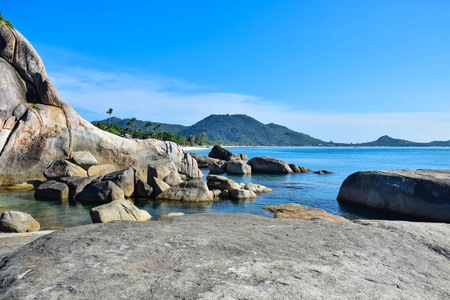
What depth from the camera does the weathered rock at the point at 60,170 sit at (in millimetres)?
21584

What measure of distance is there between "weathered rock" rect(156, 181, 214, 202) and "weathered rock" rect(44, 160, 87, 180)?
6675 mm

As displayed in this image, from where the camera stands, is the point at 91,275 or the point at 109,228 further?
the point at 109,228

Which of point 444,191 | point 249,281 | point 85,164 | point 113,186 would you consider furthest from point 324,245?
point 85,164

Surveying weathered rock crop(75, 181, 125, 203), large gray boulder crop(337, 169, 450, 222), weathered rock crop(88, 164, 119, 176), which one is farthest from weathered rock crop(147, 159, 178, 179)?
large gray boulder crop(337, 169, 450, 222)

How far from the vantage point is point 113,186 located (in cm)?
1820

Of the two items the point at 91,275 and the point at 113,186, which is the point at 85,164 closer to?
the point at 113,186

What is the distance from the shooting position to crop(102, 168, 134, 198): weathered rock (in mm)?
19906

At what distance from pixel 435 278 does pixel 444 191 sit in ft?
38.3

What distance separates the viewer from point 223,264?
359 cm

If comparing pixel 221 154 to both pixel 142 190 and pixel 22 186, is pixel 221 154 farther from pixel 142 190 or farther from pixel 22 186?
pixel 22 186

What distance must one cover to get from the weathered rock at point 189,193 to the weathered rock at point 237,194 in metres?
1.75

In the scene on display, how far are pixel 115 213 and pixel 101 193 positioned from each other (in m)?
5.94

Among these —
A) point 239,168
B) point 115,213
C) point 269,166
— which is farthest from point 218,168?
point 115,213

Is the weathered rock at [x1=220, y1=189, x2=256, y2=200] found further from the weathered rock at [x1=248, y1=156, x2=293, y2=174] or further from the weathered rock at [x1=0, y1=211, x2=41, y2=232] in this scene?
the weathered rock at [x1=248, y1=156, x2=293, y2=174]
